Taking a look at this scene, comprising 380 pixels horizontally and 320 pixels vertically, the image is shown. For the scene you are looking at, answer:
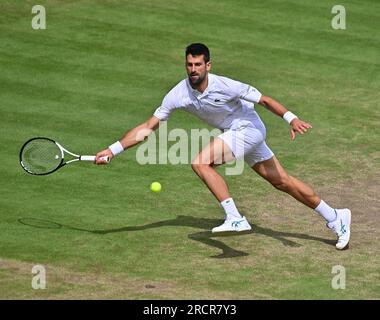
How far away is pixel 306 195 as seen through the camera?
14453mm

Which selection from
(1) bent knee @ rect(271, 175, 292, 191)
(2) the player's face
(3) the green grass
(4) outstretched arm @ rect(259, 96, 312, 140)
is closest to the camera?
(3) the green grass

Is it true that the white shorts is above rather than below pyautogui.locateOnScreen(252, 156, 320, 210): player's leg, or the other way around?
above

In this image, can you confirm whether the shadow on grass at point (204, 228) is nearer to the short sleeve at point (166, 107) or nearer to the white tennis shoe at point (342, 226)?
the white tennis shoe at point (342, 226)

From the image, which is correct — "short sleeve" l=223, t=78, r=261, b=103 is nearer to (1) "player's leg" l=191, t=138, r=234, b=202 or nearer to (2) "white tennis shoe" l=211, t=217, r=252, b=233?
(1) "player's leg" l=191, t=138, r=234, b=202

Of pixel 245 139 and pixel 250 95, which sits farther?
pixel 245 139

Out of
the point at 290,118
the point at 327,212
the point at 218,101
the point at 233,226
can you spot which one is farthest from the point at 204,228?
the point at 290,118

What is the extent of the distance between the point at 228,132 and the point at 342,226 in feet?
6.72

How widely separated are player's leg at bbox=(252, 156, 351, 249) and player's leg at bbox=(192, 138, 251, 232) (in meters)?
0.78

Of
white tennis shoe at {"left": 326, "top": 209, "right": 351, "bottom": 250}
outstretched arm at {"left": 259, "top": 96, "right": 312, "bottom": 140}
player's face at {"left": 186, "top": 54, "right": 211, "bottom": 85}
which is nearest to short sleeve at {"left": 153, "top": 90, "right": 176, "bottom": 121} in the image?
player's face at {"left": 186, "top": 54, "right": 211, "bottom": 85}

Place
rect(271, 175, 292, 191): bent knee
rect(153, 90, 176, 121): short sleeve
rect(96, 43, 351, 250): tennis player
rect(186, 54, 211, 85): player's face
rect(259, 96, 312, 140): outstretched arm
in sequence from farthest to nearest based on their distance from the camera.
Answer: rect(271, 175, 292, 191): bent knee
rect(153, 90, 176, 121): short sleeve
rect(186, 54, 211, 85): player's face
rect(96, 43, 351, 250): tennis player
rect(259, 96, 312, 140): outstretched arm

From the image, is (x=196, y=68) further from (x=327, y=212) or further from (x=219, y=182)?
(x=327, y=212)

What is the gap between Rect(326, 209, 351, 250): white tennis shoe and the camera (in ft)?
46.9

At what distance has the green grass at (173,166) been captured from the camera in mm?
13375

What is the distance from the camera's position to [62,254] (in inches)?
547
